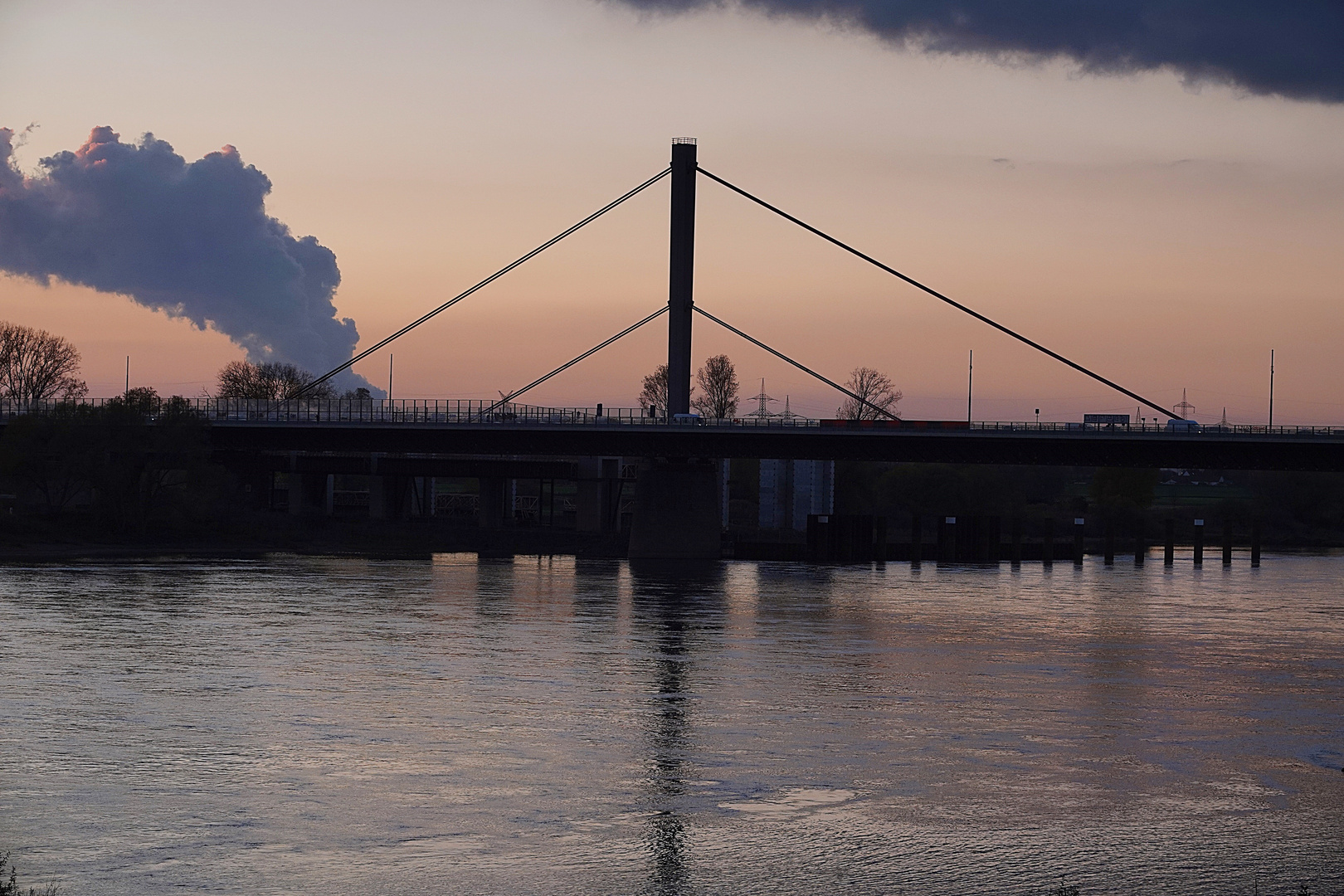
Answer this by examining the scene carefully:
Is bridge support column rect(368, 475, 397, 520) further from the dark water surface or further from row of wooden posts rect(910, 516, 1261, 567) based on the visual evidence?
the dark water surface

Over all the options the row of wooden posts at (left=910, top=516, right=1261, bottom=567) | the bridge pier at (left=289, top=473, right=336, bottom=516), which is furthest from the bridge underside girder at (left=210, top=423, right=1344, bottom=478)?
the bridge pier at (left=289, top=473, right=336, bottom=516)

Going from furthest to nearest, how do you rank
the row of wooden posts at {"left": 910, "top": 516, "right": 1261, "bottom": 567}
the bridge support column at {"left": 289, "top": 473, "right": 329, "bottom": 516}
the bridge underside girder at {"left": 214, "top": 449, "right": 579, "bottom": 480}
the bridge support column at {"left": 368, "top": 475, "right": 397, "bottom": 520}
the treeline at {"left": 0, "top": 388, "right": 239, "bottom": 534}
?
the bridge support column at {"left": 368, "top": 475, "right": 397, "bottom": 520}, the bridge support column at {"left": 289, "top": 473, "right": 329, "bottom": 516}, the bridge underside girder at {"left": 214, "top": 449, "right": 579, "bottom": 480}, the row of wooden posts at {"left": 910, "top": 516, "right": 1261, "bottom": 567}, the treeline at {"left": 0, "top": 388, "right": 239, "bottom": 534}

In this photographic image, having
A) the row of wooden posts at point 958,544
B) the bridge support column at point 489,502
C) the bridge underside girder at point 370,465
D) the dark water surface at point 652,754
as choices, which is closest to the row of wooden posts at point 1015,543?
the row of wooden posts at point 958,544

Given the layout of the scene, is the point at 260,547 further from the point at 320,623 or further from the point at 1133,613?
the point at 1133,613

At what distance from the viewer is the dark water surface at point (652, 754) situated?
59.8 feet

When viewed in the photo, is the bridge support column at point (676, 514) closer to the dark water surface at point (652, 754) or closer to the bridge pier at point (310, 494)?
the bridge pier at point (310, 494)

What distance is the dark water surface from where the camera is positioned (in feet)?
59.8

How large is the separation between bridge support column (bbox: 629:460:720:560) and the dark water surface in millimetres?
42467

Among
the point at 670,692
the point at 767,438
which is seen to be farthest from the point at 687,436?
the point at 670,692

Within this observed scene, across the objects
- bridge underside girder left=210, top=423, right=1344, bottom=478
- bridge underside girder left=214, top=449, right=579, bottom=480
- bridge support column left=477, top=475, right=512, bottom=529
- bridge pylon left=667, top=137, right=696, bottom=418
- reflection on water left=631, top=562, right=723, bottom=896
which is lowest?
reflection on water left=631, top=562, right=723, bottom=896

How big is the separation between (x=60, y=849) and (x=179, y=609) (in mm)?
32359

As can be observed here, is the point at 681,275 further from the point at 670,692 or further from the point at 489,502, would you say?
the point at 670,692

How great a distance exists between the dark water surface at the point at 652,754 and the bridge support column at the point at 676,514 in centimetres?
4247

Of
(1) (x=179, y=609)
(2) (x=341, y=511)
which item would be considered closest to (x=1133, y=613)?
(1) (x=179, y=609)
